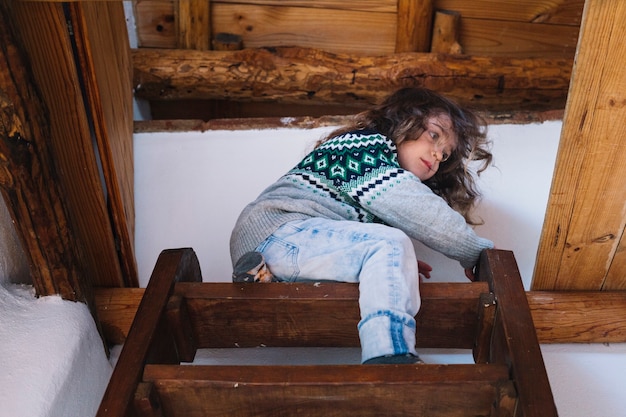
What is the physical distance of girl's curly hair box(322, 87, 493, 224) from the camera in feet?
5.05

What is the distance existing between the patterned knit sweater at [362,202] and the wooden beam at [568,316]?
240mm

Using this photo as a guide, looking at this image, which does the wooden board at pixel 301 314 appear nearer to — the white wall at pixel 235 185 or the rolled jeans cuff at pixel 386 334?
the rolled jeans cuff at pixel 386 334

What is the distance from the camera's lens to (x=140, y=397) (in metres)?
1.04

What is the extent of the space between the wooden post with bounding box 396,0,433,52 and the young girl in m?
1.11

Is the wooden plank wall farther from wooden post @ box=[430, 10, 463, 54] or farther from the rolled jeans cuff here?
the rolled jeans cuff

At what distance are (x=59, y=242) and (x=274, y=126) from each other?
894 mm

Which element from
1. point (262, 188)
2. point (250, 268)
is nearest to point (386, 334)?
point (250, 268)

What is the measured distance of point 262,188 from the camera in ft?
6.21

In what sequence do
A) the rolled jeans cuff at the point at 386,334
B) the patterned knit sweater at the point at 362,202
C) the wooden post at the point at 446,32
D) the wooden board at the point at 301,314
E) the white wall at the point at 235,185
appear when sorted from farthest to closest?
the wooden post at the point at 446,32 < the white wall at the point at 235,185 < the patterned knit sweater at the point at 362,202 < the wooden board at the point at 301,314 < the rolled jeans cuff at the point at 386,334

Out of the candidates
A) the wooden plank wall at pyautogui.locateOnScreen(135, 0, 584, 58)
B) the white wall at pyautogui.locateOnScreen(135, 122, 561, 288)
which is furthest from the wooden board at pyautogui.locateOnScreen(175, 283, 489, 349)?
the wooden plank wall at pyautogui.locateOnScreen(135, 0, 584, 58)

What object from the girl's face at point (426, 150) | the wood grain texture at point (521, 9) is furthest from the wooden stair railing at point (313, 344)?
the wood grain texture at point (521, 9)

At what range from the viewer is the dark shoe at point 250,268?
4.22 feet

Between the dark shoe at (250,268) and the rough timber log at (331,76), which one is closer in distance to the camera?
the dark shoe at (250,268)

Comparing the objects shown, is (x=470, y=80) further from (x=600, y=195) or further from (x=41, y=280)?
(x=41, y=280)
